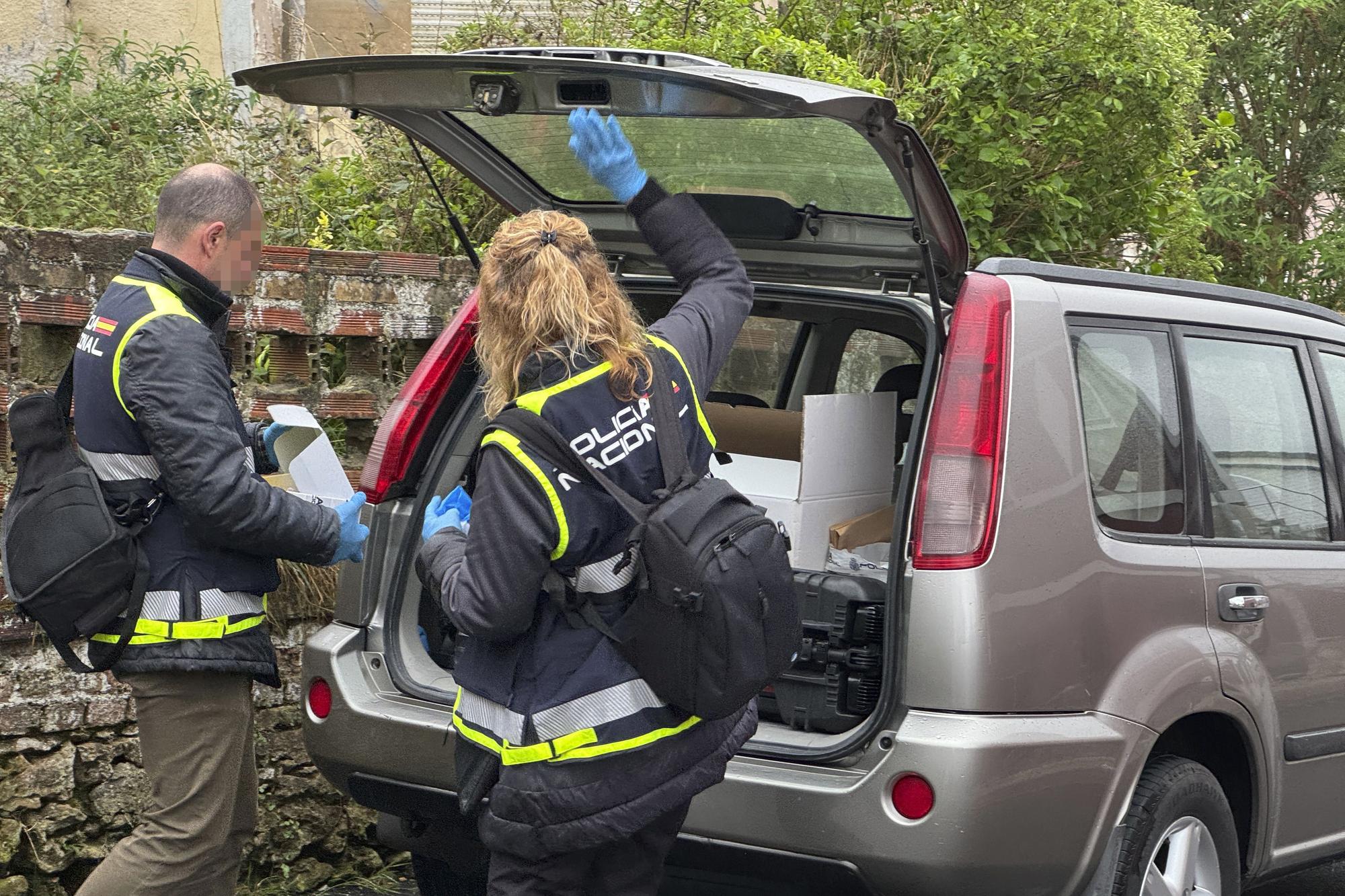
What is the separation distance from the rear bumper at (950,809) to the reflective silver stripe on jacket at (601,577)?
0.60 metres

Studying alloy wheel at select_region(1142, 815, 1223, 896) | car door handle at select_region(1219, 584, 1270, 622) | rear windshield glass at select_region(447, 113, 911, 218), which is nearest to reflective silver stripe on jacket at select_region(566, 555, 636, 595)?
rear windshield glass at select_region(447, 113, 911, 218)

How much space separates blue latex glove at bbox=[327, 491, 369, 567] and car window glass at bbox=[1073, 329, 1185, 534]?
1.59m

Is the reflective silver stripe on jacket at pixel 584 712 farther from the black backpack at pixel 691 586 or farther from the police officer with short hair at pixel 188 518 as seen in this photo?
the police officer with short hair at pixel 188 518

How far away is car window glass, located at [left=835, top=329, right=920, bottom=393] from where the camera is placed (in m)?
4.39

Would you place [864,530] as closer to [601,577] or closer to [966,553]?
[966,553]

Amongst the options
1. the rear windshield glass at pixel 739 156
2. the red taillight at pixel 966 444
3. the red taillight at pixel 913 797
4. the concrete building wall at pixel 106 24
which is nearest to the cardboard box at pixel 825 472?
the rear windshield glass at pixel 739 156

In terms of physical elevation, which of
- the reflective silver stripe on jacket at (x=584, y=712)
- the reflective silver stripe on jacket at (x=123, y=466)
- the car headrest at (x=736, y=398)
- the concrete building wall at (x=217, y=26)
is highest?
the concrete building wall at (x=217, y=26)

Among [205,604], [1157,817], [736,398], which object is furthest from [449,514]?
[736,398]

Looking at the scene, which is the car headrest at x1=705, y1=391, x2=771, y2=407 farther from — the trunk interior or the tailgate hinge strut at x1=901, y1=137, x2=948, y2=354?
the tailgate hinge strut at x1=901, y1=137, x2=948, y2=354

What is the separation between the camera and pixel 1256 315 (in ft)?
11.6

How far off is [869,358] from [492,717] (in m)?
2.34

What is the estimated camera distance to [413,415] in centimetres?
356

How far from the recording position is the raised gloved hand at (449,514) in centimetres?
275

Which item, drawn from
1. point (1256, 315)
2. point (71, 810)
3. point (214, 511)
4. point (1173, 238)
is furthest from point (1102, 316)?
point (1173, 238)
